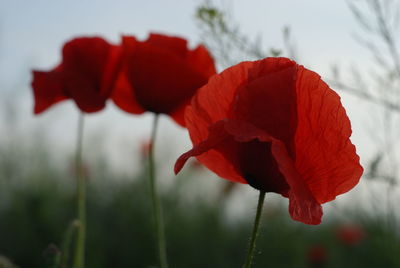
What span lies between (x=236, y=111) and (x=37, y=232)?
402cm

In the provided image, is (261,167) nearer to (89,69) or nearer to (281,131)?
(281,131)

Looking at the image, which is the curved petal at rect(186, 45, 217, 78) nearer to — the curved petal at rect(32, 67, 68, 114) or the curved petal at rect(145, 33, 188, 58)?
the curved petal at rect(145, 33, 188, 58)

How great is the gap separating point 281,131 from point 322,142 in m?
0.06

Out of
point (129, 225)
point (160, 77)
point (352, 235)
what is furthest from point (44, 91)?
point (129, 225)

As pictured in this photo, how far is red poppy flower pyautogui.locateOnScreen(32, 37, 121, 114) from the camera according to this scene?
55.7 inches

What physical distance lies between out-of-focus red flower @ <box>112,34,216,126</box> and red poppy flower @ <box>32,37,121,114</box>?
60mm

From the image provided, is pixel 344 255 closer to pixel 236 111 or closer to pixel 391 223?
pixel 391 223

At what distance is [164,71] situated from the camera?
4.39 ft

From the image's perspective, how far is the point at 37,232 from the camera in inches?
182

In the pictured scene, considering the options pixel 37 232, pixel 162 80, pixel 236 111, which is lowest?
pixel 37 232

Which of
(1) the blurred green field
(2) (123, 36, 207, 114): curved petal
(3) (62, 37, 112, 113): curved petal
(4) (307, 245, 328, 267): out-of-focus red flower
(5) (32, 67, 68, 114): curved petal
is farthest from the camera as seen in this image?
(1) the blurred green field

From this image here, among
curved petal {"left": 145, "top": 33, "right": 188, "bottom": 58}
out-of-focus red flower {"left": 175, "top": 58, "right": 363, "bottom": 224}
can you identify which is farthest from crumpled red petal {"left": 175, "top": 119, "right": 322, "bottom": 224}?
curved petal {"left": 145, "top": 33, "right": 188, "bottom": 58}

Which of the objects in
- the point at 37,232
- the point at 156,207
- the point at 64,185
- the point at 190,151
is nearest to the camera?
the point at 190,151

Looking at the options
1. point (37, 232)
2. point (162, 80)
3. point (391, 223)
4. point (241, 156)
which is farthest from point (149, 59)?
point (37, 232)
